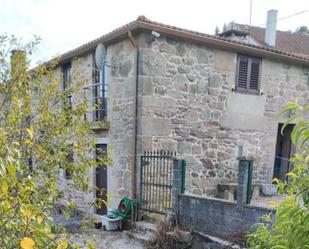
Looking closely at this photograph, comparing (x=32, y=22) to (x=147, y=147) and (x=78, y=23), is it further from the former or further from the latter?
(x=147, y=147)

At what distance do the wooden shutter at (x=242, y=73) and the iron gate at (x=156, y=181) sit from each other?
10.5 ft

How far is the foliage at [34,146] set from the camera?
69.0 inches

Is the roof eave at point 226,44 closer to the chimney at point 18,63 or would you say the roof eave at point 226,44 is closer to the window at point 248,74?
the window at point 248,74

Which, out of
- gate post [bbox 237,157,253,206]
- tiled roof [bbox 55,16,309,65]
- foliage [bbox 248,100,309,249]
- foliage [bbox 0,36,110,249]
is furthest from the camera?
tiled roof [bbox 55,16,309,65]

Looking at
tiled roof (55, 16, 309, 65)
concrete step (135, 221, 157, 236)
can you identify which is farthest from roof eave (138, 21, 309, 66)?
concrete step (135, 221, 157, 236)

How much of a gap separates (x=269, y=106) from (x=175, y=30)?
417cm

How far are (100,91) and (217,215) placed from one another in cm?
499

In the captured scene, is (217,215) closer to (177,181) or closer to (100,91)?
(177,181)

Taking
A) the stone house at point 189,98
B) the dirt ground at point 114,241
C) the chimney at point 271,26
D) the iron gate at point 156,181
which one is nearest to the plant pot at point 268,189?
the stone house at point 189,98

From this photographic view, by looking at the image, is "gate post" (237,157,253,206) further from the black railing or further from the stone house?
the stone house

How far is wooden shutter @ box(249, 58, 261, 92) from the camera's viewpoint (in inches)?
373

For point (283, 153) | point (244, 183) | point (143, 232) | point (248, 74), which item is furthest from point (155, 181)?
point (283, 153)

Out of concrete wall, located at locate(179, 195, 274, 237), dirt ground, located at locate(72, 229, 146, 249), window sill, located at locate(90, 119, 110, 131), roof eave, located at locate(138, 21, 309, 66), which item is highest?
roof eave, located at locate(138, 21, 309, 66)

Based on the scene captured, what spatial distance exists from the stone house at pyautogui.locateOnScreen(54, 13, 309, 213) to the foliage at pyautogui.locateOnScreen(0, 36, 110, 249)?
301 centimetres
